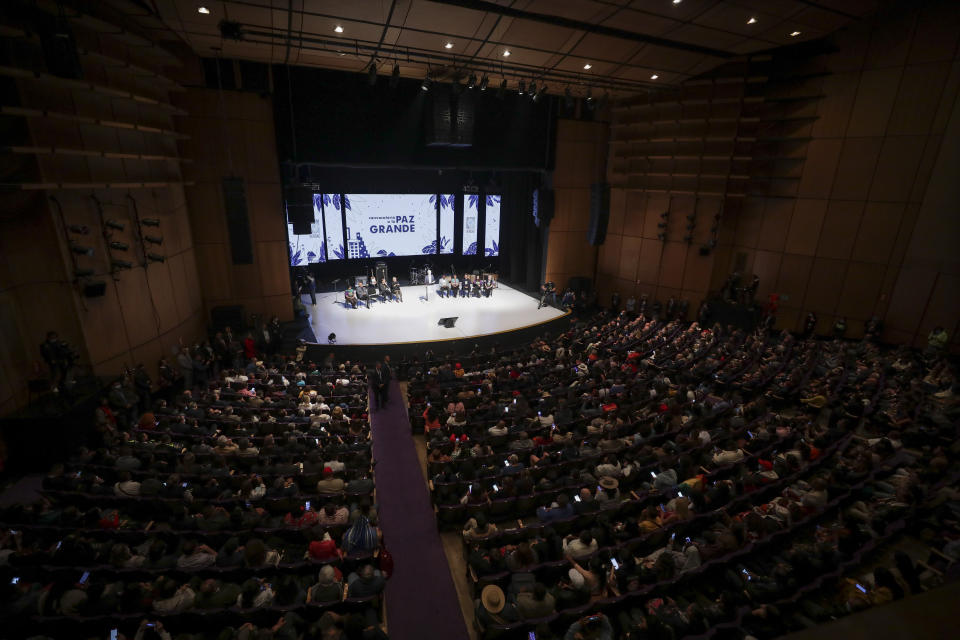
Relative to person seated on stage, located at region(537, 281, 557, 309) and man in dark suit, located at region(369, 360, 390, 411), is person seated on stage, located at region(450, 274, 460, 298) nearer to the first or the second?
person seated on stage, located at region(537, 281, 557, 309)

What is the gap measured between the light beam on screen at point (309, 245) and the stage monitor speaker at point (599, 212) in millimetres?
10918

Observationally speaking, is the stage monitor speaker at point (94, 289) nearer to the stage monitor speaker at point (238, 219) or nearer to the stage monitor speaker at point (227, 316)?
the stage monitor speaker at point (238, 219)

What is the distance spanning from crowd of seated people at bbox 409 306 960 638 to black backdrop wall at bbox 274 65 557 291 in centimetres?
821

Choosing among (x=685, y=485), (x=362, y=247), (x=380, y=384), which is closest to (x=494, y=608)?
(x=685, y=485)

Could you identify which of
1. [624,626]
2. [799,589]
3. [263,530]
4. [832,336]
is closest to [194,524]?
[263,530]

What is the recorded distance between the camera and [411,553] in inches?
237

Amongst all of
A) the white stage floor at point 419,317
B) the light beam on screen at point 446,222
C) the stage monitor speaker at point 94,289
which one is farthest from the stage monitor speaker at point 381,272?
the stage monitor speaker at point 94,289

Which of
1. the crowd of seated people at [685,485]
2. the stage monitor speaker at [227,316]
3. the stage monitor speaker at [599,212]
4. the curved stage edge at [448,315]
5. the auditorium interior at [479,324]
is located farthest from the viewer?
the stage monitor speaker at [599,212]

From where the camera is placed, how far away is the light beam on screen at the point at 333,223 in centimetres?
1761

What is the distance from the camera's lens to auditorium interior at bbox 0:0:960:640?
4.89m

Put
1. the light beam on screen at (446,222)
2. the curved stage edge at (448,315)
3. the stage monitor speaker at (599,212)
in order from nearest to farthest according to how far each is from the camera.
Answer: the curved stage edge at (448,315), the stage monitor speaker at (599,212), the light beam on screen at (446,222)

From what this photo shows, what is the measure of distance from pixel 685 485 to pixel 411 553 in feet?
13.1

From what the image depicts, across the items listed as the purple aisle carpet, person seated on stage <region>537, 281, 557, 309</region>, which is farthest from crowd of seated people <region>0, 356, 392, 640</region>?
person seated on stage <region>537, 281, 557, 309</region>

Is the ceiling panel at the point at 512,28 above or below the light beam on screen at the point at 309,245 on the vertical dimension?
above
